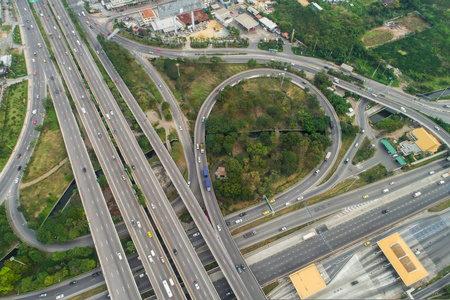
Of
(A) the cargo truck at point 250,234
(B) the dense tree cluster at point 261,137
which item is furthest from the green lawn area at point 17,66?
(A) the cargo truck at point 250,234

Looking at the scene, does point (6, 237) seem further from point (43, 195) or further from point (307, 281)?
point (307, 281)

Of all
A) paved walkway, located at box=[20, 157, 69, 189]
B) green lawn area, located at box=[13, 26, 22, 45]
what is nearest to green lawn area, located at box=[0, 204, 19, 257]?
paved walkway, located at box=[20, 157, 69, 189]

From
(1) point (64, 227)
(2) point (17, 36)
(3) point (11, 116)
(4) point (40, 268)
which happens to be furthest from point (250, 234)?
(2) point (17, 36)

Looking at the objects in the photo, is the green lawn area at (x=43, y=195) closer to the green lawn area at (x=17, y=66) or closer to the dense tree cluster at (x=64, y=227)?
the dense tree cluster at (x=64, y=227)

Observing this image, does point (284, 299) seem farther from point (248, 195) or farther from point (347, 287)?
point (248, 195)

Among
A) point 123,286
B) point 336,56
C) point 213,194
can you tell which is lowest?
point 123,286

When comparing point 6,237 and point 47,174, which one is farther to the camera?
point 47,174

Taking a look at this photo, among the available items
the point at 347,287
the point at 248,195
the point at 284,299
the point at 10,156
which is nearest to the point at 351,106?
the point at 248,195
